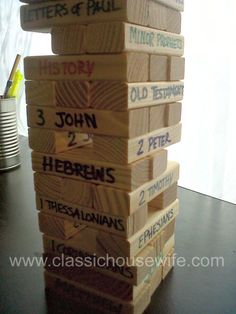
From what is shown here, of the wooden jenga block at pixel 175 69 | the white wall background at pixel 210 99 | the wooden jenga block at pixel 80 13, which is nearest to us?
the wooden jenga block at pixel 80 13

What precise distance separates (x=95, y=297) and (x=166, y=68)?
0.37m

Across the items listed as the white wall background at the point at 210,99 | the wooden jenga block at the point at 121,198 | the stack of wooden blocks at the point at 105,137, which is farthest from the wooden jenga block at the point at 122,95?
the white wall background at the point at 210,99

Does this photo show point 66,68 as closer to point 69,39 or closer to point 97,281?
point 69,39

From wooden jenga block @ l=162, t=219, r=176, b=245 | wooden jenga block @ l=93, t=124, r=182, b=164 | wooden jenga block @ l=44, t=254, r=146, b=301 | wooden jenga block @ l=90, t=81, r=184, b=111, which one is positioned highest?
wooden jenga block @ l=90, t=81, r=184, b=111

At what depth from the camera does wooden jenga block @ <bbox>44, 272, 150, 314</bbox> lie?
18.8 inches

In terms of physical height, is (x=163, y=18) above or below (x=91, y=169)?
above

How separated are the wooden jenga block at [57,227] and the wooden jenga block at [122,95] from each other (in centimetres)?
19

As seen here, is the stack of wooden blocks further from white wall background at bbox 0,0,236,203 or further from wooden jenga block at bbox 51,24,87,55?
white wall background at bbox 0,0,236,203

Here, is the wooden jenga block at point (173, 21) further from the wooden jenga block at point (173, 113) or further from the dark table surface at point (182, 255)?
the dark table surface at point (182, 255)

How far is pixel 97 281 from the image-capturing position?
19.5 inches

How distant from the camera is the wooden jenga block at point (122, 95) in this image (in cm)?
40

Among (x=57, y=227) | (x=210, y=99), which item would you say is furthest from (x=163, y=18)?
(x=210, y=99)

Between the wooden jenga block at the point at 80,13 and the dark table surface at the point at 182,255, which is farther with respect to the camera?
the dark table surface at the point at 182,255

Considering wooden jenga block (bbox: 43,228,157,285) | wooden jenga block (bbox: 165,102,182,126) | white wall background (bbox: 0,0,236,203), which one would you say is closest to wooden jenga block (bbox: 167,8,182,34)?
wooden jenga block (bbox: 165,102,182,126)
